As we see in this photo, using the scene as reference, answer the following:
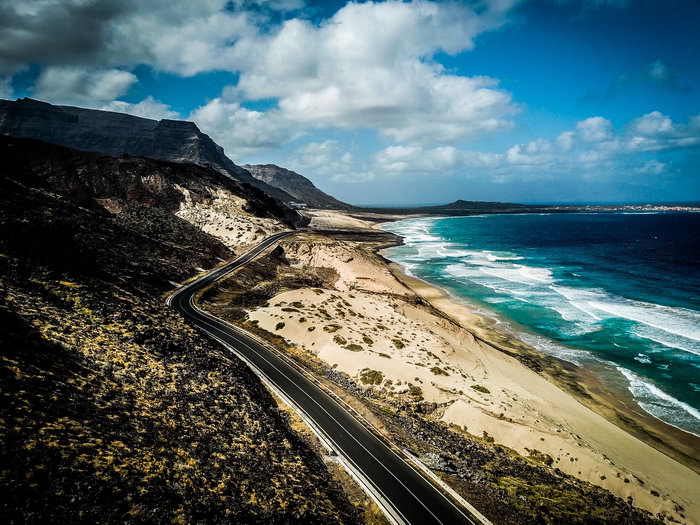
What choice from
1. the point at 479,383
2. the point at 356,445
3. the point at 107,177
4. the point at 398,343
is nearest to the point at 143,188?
the point at 107,177

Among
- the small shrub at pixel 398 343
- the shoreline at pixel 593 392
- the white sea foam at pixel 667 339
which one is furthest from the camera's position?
the white sea foam at pixel 667 339

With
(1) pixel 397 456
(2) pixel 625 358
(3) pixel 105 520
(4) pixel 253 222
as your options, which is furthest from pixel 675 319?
(4) pixel 253 222

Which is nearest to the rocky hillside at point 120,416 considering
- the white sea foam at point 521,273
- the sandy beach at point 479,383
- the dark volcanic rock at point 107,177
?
the sandy beach at point 479,383

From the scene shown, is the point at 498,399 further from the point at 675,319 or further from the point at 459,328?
the point at 675,319

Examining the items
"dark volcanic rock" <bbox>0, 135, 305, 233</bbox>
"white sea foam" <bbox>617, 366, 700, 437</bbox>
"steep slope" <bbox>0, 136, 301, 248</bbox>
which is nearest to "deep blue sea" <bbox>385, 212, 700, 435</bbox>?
"white sea foam" <bbox>617, 366, 700, 437</bbox>

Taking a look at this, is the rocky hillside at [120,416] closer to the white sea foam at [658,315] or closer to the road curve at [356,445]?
the road curve at [356,445]

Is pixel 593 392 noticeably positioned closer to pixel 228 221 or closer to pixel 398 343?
pixel 398 343

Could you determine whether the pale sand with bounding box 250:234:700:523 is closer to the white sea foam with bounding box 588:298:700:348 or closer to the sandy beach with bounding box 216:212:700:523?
the sandy beach with bounding box 216:212:700:523
